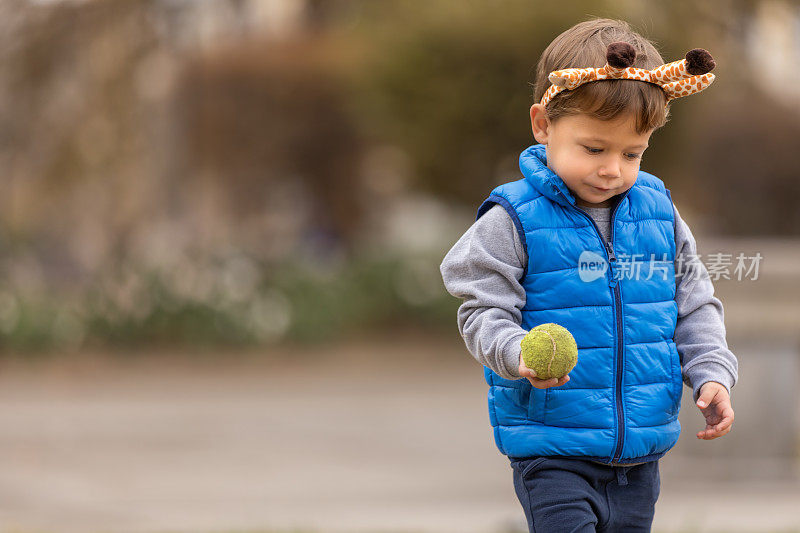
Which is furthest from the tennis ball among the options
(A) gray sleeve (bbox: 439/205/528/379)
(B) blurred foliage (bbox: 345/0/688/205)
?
(B) blurred foliage (bbox: 345/0/688/205)

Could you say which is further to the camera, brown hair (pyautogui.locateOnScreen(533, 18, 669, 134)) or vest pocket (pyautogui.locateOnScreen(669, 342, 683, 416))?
vest pocket (pyautogui.locateOnScreen(669, 342, 683, 416))

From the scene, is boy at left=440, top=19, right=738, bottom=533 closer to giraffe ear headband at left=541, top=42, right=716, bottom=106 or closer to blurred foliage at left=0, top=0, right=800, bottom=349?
giraffe ear headband at left=541, top=42, right=716, bottom=106

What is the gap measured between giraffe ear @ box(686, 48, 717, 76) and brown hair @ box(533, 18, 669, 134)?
0.09 meters

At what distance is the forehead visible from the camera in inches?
101

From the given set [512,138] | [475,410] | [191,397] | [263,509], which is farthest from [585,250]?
[512,138]

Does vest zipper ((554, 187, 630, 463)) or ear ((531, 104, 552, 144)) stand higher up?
ear ((531, 104, 552, 144))

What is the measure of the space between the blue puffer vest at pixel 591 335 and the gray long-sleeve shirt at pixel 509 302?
0.04m

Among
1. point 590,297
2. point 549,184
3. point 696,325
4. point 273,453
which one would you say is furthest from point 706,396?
point 273,453

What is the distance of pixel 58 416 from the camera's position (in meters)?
8.57

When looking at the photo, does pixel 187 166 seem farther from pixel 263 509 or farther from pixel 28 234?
pixel 263 509

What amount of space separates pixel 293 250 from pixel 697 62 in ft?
35.3

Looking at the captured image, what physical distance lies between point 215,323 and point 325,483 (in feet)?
15.7

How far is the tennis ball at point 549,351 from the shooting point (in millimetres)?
2367

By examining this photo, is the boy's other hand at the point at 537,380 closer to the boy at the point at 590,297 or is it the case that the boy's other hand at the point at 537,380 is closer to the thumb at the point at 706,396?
the boy at the point at 590,297
